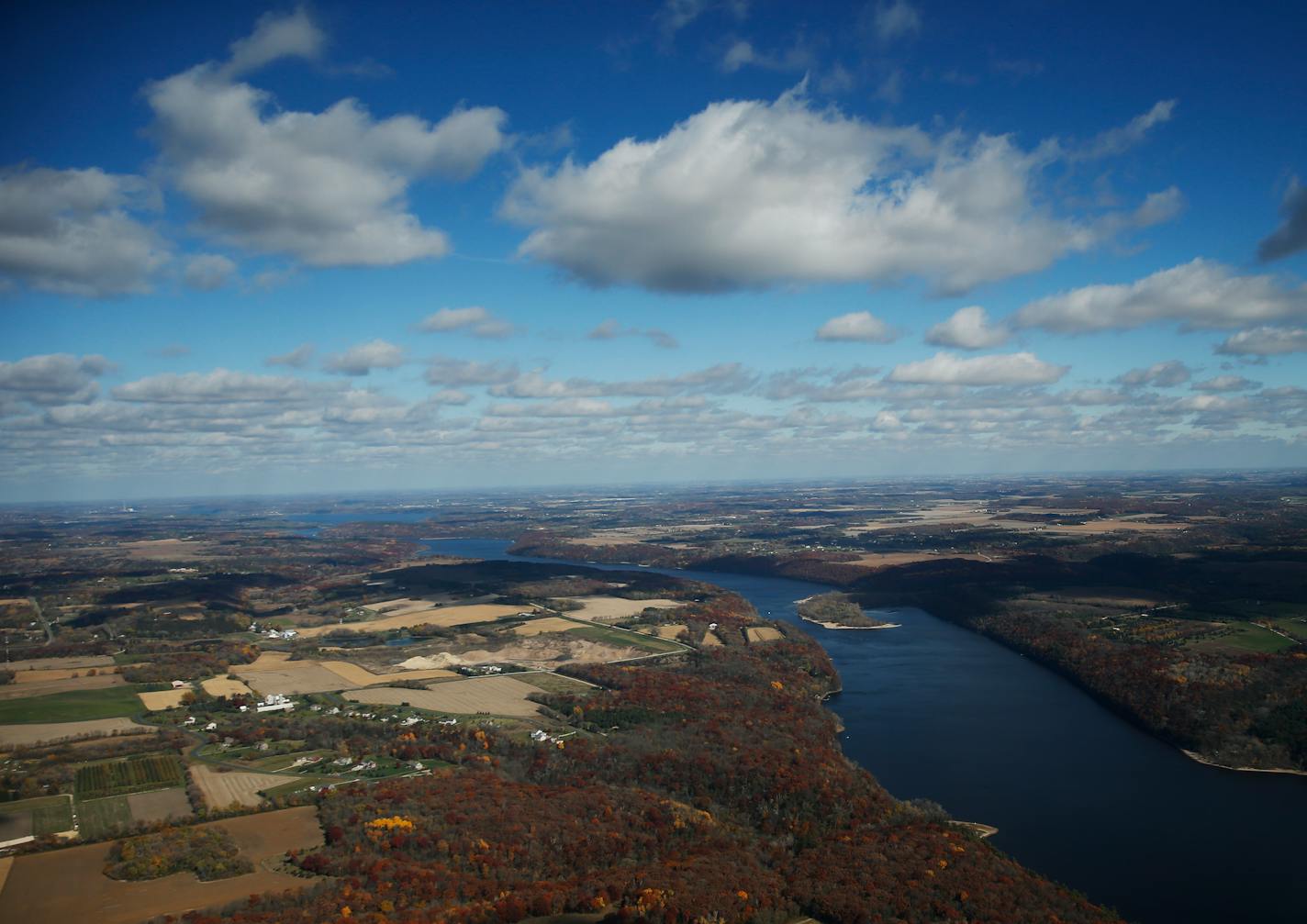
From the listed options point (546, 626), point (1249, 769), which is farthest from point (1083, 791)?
point (546, 626)

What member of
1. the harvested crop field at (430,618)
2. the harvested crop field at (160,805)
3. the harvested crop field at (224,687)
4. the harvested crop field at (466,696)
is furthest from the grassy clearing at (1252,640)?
the harvested crop field at (224,687)

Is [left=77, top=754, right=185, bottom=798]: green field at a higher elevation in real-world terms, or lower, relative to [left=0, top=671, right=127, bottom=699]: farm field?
higher

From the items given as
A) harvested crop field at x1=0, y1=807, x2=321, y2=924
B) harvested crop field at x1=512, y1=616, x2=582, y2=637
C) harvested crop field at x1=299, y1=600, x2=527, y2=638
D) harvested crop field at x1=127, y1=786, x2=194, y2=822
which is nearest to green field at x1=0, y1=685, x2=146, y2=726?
harvested crop field at x1=127, y1=786, x2=194, y2=822

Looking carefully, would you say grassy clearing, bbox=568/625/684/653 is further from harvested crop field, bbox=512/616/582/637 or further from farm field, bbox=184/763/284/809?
farm field, bbox=184/763/284/809

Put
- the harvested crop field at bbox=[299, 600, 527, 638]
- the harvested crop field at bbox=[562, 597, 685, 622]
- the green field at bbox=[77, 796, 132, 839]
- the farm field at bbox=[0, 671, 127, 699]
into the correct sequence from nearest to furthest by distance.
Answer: the green field at bbox=[77, 796, 132, 839]
the farm field at bbox=[0, 671, 127, 699]
the harvested crop field at bbox=[299, 600, 527, 638]
the harvested crop field at bbox=[562, 597, 685, 622]

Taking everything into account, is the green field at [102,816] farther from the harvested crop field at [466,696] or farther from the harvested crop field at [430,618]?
the harvested crop field at [430,618]
